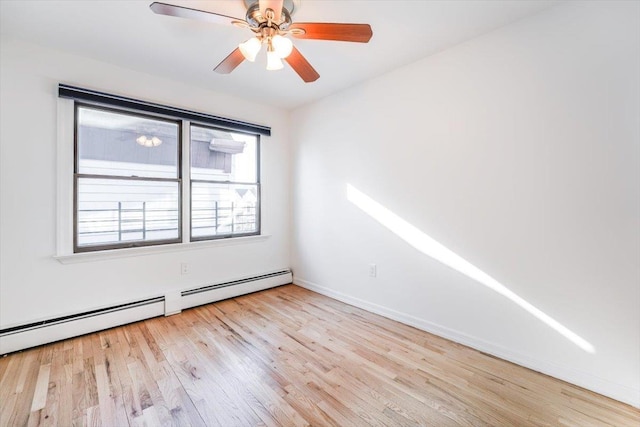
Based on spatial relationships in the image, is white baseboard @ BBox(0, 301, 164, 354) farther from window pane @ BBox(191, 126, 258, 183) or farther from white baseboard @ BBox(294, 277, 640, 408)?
white baseboard @ BBox(294, 277, 640, 408)

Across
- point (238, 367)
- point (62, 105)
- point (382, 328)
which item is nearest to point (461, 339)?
point (382, 328)

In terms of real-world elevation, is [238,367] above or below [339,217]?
below

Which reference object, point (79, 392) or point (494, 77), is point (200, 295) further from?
point (494, 77)

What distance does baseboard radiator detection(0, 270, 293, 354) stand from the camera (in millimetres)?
2232

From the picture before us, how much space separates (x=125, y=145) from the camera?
9.19 ft

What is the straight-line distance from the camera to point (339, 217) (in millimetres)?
3355

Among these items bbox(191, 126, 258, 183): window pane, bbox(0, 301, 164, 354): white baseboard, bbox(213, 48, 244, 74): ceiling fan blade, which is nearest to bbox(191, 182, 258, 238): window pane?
bbox(191, 126, 258, 183): window pane

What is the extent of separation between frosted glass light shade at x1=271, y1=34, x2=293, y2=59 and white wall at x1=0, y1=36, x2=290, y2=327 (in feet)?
6.18

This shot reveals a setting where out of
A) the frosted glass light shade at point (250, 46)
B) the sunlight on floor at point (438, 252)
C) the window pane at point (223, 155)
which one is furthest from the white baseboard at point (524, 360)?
the frosted glass light shade at point (250, 46)

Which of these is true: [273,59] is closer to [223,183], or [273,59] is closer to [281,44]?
[281,44]

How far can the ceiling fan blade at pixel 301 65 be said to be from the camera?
1897 mm

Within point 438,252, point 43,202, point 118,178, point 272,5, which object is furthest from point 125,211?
Result: point 438,252

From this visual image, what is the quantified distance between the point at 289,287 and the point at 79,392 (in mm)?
2409

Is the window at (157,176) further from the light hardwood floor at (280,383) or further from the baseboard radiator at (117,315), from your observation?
the light hardwood floor at (280,383)
